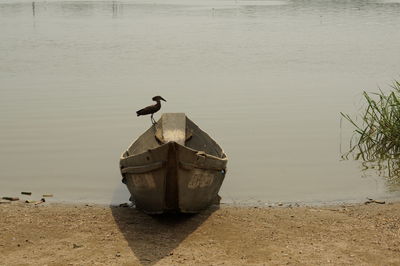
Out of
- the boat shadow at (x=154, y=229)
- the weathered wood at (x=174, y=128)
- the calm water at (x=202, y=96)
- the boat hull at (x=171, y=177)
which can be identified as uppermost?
the weathered wood at (x=174, y=128)

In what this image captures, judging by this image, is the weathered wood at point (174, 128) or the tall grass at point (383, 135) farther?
the tall grass at point (383, 135)

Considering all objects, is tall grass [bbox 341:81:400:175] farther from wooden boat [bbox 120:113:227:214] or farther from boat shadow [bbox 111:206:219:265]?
boat shadow [bbox 111:206:219:265]

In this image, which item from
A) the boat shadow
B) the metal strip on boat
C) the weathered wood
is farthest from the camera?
the weathered wood

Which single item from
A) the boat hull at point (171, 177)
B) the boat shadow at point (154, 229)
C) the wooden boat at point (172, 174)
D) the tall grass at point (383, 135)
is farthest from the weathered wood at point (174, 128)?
the tall grass at point (383, 135)

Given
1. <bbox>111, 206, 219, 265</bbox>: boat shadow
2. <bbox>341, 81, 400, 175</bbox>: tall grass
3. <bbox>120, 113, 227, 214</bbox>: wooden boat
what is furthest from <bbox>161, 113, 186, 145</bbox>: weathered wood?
<bbox>341, 81, 400, 175</bbox>: tall grass

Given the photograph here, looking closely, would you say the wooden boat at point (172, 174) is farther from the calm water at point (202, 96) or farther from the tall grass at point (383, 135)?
the tall grass at point (383, 135)

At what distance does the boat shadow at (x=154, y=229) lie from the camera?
27.4 feet

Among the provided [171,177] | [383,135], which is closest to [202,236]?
[171,177]

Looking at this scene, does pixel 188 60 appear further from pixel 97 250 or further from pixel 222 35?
pixel 97 250

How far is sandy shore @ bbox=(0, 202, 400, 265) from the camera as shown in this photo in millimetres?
8141

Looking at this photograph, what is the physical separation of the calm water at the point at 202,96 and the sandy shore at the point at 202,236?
146 cm

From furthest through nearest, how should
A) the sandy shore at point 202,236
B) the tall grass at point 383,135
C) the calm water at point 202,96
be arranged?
1. the calm water at point 202,96
2. the tall grass at point 383,135
3. the sandy shore at point 202,236

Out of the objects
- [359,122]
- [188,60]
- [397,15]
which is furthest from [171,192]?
[397,15]

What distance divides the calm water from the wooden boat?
5.97 feet
